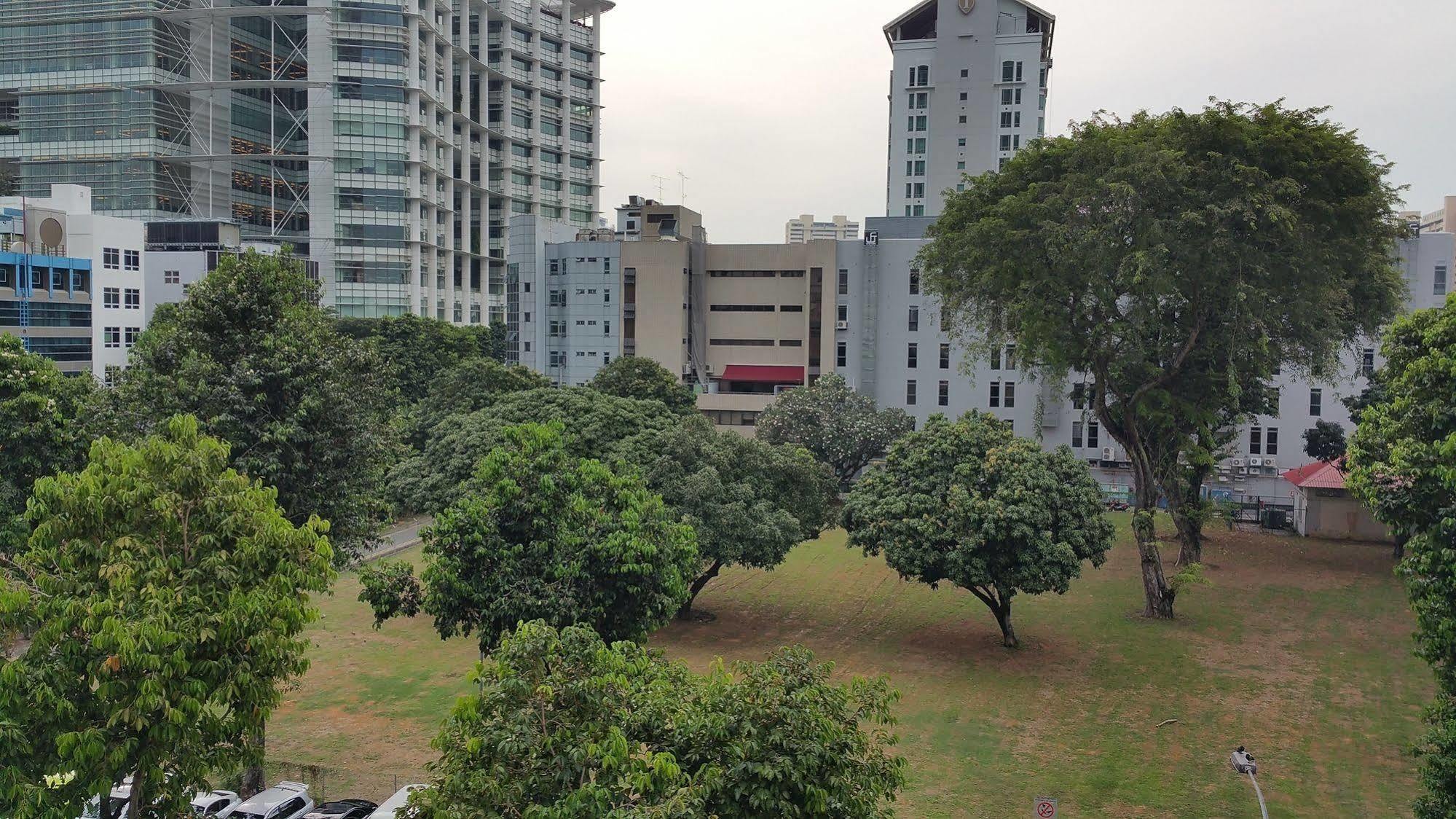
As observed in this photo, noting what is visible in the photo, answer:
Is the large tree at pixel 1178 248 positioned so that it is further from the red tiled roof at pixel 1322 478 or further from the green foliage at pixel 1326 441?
the green foliage at pixel 1326 441

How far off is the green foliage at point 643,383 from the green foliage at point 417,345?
13.6m

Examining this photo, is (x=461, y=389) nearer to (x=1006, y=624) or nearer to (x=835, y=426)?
(x=835, y=426)

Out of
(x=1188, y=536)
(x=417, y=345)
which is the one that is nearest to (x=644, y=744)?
(x=1188, y=536)

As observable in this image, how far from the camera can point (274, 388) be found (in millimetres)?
20406

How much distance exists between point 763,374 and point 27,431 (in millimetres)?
43199

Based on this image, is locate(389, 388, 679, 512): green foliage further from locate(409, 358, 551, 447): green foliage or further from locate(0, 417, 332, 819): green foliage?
locate(0, 417, 332, 819): green foliage

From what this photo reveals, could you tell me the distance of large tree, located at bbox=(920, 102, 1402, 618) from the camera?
28703 millimetres

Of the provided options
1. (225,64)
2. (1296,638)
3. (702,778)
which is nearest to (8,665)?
(702,778)

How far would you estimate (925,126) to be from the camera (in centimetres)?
8594

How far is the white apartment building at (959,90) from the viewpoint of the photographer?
83062mm

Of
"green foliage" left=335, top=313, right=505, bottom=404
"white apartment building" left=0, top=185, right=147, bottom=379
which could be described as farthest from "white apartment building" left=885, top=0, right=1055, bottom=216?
"white apartment building" left=0, top=185, right=147, bottom=379

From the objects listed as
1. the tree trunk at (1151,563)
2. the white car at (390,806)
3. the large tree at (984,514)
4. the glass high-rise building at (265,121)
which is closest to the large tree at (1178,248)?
the tree trunk at (1151,563)

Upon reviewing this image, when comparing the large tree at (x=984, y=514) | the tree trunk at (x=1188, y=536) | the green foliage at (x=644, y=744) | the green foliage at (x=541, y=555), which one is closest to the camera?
the green foliage at (x=644, y=744)

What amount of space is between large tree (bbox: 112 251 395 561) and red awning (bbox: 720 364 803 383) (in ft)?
137
